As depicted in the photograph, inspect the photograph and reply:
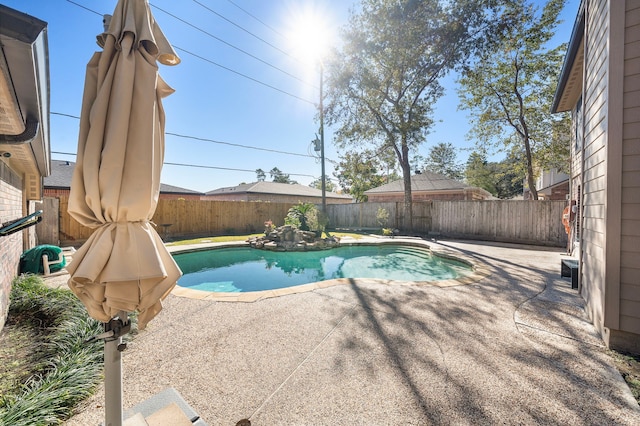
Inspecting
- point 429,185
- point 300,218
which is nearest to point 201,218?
point 300,218

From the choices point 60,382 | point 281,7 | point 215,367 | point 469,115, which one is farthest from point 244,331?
point 469,115

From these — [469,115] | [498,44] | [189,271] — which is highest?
[498,44]

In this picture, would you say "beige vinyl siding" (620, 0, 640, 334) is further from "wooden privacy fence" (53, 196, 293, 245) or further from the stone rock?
"wooden privacy fence" (53, 196, 293, 245)

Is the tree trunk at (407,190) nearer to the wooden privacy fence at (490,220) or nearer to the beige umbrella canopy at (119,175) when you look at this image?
the wooden privacy fence at (490,220)

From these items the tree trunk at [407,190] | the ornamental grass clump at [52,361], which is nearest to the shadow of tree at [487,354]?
the ornamental grass clump at [52,361]

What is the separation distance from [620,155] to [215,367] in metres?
4.37

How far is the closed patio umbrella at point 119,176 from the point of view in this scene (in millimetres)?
1245

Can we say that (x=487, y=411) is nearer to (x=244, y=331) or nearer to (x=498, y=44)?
(x=244, y=331)

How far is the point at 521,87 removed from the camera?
12.5 metres

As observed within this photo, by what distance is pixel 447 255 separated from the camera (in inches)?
305

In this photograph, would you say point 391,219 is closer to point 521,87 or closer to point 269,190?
point 521,87

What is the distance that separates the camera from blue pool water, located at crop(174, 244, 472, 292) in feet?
20.7

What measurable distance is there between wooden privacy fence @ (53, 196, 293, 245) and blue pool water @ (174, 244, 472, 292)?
404 cm

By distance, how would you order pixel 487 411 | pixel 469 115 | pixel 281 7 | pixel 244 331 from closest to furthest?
pixel 487 411, pixel 244 331, pixel 281 7, pixel 469 115
